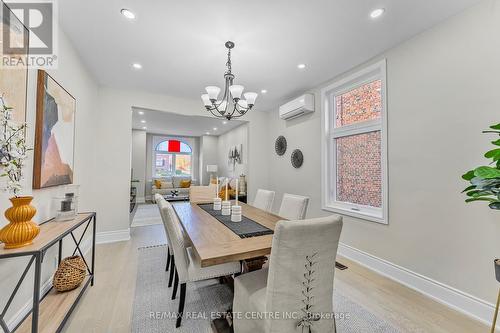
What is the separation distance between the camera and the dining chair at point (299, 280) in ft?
3.57

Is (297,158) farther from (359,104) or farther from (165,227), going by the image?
(165,227)

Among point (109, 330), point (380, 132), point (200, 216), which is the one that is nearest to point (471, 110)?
point (380, 132)

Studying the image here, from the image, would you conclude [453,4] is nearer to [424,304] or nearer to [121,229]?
[424,304]

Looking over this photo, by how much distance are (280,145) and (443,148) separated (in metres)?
2.76

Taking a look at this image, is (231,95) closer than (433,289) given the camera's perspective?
No

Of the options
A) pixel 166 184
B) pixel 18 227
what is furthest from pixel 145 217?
pixel 18 227

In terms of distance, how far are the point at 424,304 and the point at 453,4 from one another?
8.96 ft

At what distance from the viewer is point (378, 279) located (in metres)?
2.38

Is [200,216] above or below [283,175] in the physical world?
below

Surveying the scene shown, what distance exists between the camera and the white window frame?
253 centimetres

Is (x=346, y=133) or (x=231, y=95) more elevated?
(x=231, y=95)

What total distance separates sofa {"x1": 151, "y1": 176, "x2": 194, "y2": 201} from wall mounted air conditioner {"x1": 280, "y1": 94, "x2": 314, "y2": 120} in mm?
5755

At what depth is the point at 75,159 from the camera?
2654 mm

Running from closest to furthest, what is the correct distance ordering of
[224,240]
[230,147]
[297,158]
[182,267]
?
[224,240]
[182,267]
[297,158]
[230,147]
